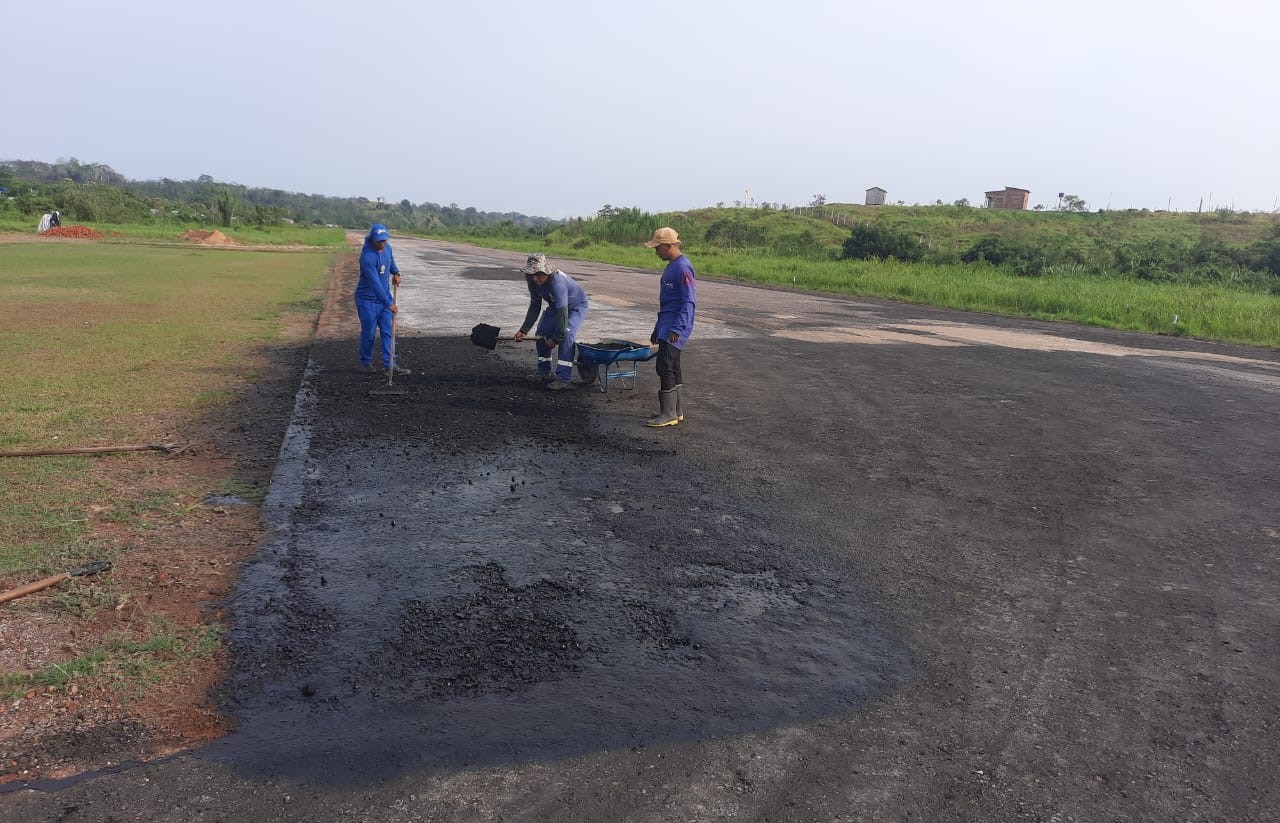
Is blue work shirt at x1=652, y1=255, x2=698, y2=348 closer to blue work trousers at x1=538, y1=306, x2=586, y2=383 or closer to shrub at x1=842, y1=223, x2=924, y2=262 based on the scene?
blue work trousers at x1=538, y1=306, x2=586, y2=383

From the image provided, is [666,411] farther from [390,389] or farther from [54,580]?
[54,580]

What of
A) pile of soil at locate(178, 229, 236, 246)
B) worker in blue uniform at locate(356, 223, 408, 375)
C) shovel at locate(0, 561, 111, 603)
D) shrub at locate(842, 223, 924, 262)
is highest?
shrub at locate(842, 223, 924, 262)

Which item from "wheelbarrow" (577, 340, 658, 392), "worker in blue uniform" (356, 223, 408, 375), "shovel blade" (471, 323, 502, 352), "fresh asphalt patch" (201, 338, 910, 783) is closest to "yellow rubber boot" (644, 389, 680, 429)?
"wheelbarrow" (577, 340, 658, 392)

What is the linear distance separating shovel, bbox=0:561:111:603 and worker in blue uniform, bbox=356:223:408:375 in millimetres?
5150

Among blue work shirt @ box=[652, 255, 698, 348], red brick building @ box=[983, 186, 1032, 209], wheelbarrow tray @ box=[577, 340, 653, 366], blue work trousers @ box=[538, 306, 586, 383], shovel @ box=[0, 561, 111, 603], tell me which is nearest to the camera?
shovel @ box=[0, 561, 111, 603]

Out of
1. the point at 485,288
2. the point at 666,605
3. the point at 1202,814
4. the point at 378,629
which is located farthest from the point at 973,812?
the point at 485,288

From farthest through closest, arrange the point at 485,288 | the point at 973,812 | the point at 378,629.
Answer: the point at 485,288, the point at 378,629, the point at 973,812

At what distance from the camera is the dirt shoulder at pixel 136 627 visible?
2984 mm

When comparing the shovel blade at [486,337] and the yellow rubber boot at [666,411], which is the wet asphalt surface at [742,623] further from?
the shovel blade at [486,337]

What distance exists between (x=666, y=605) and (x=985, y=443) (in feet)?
15.0

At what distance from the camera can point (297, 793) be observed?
2750 millimetres

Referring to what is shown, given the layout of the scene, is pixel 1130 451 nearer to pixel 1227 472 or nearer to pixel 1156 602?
pixel 1227 472

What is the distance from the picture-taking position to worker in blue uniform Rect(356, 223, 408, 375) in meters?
9.30

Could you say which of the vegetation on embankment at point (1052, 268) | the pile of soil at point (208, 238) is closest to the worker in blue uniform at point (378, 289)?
the vegetation on embankment at point (1052, 268)
